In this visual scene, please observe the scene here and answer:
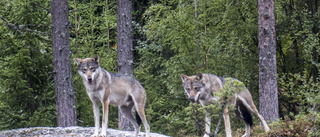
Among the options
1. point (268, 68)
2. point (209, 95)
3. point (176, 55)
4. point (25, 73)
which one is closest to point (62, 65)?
point (25, 73)

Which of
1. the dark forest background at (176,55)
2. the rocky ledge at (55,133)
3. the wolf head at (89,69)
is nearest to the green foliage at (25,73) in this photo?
the dark forest background at (176,55)

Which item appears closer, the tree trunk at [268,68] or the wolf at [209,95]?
→ the wolf at [209,95]

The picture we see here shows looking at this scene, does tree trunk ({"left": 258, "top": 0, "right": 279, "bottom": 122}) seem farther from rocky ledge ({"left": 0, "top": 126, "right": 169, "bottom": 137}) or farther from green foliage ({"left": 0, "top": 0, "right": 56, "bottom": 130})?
green foliage ({"left": 0, "top": 0, "right": 56, "bottom": 130})

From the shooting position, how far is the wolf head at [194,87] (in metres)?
7.81

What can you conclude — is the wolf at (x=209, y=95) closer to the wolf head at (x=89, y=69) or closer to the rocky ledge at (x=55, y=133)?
the rocky ledge at (x=55, y=133)

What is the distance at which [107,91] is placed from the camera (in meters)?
7.79

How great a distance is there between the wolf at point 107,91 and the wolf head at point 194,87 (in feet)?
3.18

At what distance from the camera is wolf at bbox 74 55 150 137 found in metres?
7.52

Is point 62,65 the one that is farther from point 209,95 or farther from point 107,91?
point 209,95

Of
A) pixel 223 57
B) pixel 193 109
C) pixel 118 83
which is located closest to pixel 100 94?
pixel 118 83

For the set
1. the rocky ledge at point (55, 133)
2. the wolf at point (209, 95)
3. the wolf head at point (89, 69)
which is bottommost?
the rocky ledge at point (55, 133)

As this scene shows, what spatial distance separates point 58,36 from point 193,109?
517cm

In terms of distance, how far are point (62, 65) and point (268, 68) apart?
207 inches

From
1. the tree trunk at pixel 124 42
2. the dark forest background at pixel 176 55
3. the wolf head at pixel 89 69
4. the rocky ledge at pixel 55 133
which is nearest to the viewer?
the wolf head at pixel 89 69
